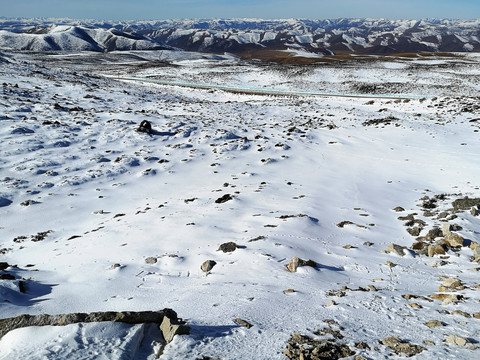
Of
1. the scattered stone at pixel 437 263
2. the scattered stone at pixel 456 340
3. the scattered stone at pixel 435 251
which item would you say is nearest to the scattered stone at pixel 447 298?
the scattered stone at pixel 456 340

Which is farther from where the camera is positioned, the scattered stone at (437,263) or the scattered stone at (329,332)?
the scattered stone at (437,263)

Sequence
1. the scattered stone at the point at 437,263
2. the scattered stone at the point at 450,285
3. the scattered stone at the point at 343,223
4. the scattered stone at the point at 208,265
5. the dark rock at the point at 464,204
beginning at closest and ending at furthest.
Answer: the scattered stone at the point at 450,285 < the scattered stone at the point at 208,265 < the scattered stone at the point at 437,263 < the scattered stone at the point at 343,223 < the dark rock at the point at 464,204

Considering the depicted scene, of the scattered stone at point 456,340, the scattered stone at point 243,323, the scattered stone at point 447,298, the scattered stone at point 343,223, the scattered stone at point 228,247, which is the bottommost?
the scattered stone at point 343,223

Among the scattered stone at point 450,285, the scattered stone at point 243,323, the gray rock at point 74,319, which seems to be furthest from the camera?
the scattered stone at point 450,285

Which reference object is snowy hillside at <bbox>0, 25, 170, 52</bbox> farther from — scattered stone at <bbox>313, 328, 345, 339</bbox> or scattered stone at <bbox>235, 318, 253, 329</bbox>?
scattered stone at <bbox>313, 328, 345, 339</bbox>

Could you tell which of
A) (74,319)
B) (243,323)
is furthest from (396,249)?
(74,319)

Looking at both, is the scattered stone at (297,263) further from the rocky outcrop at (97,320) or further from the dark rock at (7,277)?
the dark rock at (7,277)

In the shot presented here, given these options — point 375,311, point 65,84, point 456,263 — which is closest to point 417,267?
point 456,263

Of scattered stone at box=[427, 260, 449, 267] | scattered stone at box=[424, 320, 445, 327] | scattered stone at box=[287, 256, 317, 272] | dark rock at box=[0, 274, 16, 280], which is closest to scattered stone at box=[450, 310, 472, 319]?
scattered stone at box=[424, 320, 445, 327]

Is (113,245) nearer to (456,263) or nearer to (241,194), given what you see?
(241,194)
